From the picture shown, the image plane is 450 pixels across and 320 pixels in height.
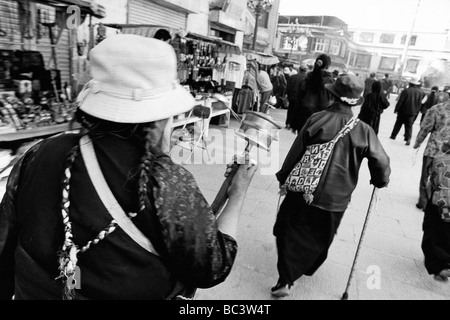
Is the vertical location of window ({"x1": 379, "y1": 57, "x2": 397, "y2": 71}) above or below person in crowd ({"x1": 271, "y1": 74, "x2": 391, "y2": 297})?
above

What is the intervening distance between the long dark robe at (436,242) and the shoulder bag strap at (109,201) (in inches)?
122

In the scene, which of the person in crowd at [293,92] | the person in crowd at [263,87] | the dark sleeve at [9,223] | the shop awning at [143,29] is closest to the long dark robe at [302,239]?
the dark sleeve at [9,223]

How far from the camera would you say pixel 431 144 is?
4230mm

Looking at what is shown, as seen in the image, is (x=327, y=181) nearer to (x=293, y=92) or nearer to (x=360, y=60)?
(x=293, y=92)

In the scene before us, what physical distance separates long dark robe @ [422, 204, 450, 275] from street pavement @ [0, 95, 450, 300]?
0.64 ft

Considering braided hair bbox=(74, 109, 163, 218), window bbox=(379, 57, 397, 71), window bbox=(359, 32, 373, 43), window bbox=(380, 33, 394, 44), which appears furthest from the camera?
window bbox=(359, 32, 373, 43)

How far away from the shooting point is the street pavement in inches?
111

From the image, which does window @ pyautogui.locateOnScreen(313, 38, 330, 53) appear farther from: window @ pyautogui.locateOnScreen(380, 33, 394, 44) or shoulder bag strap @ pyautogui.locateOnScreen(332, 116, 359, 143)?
shoulder bag strap @ pyautogui.locateOnScreen(332, 116, 359, 143)

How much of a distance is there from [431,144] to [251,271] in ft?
10.0

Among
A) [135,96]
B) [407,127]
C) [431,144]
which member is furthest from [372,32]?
[135,96]

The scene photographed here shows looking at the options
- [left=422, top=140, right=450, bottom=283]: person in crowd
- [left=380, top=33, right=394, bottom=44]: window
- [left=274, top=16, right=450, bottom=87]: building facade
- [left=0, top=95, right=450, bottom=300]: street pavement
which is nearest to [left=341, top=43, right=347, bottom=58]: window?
[left=274, top=16, right=450, bottom=87]: building facade

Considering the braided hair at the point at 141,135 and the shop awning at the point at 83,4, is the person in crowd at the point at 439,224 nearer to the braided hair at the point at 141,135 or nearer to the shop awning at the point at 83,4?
the braided hair at the point at 141,135
